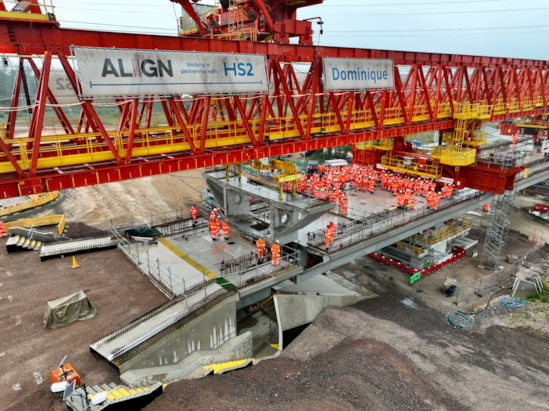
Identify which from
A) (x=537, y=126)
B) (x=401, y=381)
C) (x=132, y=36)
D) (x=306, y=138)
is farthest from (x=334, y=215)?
(x=537, y=126)

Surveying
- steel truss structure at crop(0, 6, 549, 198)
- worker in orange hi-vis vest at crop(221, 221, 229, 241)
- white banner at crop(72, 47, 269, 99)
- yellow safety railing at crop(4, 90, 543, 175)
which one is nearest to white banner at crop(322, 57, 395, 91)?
steel truss structure at crop(0, 6, 549, 198)

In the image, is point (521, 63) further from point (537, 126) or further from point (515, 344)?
point (515, 344)

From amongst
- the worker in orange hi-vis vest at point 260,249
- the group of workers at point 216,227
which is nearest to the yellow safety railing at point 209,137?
the group of workers at point 216,227

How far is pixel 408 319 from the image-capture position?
19.4 meters

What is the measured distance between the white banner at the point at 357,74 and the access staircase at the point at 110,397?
41.2ft

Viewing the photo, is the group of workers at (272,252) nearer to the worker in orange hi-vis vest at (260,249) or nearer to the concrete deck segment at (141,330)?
the worker in orange hi-vis vest at (260,249)

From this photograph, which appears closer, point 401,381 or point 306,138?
point 401,381

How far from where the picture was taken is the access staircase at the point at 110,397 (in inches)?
343

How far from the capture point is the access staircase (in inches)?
343

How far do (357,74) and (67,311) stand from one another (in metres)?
15.0

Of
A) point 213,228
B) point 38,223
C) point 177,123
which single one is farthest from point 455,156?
point 38,223

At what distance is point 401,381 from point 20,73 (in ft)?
55.5

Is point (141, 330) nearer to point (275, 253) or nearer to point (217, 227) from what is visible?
point (275, 253)

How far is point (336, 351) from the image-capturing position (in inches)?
597
